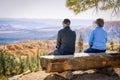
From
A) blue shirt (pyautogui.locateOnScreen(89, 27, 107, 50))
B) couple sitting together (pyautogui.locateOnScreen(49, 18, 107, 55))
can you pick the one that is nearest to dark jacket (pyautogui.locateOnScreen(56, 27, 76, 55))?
couple sitting together (pyautogui.locateOnScreen(49, 18, 107, 55))

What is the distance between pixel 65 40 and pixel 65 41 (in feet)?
0.09

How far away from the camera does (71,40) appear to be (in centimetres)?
873

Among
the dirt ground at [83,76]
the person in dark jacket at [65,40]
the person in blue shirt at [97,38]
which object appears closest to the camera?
the dirt ground at [83,76]

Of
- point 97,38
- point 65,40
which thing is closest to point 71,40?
point 65,40

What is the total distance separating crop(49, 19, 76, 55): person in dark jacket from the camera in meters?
8.60

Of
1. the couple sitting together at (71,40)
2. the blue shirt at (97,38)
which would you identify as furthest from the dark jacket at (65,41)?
the blue shirt at (97,38)

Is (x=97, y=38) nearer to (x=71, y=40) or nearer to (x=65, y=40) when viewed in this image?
(x=71, y=40)

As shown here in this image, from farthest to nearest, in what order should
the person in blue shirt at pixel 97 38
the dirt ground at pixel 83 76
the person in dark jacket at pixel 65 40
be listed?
the person in blue shirt at pixel 97 38, the person in dark jacket at pixel 65 40, the dirt ground at pixel 83 76

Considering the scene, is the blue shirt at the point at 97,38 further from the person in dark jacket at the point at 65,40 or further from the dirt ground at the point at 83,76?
the dirt ground at the point at 83,76

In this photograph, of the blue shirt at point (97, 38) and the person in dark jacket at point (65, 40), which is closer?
the person in dark jacket at point (65, 40)

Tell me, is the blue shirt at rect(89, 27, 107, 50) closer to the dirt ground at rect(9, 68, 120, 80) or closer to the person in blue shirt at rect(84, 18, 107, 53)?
the person in blue shirt at rect(84, 18, 107, 53)

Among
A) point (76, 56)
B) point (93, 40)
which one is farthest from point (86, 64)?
point (93, 40)

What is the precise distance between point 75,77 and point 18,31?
226ft

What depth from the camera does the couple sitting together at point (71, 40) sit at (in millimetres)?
8617
